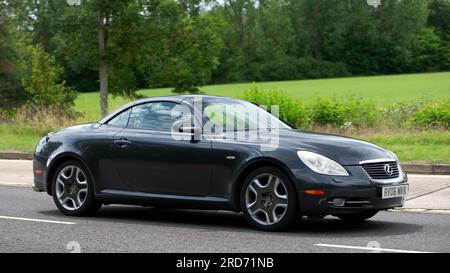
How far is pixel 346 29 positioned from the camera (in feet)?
388

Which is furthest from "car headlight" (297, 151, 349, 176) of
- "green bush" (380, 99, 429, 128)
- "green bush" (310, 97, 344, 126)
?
"green bush" (380, 99, 429, 128)

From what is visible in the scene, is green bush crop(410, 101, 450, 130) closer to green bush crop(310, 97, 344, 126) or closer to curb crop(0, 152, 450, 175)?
green bush crop(310, 97, 344, 126)

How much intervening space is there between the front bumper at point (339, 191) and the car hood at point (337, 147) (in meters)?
Result: 0.15

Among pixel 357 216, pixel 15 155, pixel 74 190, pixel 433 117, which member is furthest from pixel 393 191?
pixel 433 117

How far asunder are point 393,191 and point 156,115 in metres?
2.93

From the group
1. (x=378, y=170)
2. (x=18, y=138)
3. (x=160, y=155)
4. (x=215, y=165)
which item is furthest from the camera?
(x=18, y=138)

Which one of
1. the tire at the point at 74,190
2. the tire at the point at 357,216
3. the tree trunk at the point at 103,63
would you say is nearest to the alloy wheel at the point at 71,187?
the tire at the point at 74,190

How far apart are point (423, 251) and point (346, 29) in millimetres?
112397

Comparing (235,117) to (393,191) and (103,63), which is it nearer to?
(393,191)

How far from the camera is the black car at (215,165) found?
887 centimetres

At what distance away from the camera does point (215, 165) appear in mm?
9422

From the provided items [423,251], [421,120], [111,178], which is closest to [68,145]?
[111,178]

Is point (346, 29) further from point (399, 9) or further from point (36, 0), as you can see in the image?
point (36, 0)

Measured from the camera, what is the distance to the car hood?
893 centimetres
